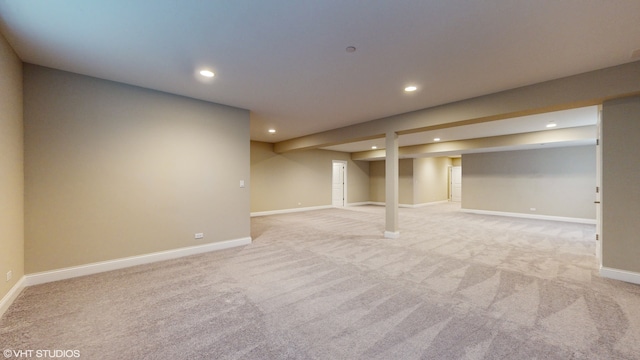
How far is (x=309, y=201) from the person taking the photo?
32.2 ft

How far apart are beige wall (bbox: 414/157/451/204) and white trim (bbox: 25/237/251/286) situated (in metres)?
8.94

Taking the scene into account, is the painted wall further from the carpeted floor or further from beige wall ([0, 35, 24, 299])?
beige wall ([0, 35, 24, 299])

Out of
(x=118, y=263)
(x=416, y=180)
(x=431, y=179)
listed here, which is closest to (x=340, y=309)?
(x=118, y=263)

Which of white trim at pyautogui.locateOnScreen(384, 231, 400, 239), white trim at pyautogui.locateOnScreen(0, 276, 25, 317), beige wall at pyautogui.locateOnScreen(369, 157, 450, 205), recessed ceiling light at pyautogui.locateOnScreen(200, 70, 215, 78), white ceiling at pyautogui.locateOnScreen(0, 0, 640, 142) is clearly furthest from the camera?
beige wall at pyautogui.locateOnScreen(369, 157, 450, 205)

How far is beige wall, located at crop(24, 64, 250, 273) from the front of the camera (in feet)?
9.76

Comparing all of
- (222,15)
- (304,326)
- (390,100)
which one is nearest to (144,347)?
(304,326)

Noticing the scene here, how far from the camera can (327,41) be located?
Answer: 2393 millimetres

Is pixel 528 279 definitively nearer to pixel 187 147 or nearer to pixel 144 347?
pixel 144 347

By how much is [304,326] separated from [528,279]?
9.79 feet

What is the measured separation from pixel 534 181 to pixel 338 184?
23.1 ft

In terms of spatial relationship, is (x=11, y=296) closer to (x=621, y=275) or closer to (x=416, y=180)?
(x=621, y=275)

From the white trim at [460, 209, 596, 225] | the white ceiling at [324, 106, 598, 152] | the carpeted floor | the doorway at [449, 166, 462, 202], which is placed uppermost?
the white ceiling at [324, 106, 598, 152]

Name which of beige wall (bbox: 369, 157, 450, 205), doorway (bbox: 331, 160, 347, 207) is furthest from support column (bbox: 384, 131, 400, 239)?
beige wall (bbox: 369, 157, 450, 205)

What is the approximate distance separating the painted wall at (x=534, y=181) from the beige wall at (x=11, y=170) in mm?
11060
